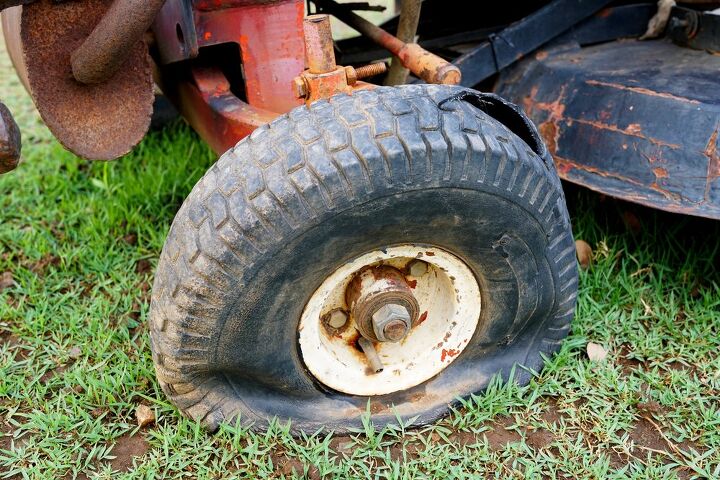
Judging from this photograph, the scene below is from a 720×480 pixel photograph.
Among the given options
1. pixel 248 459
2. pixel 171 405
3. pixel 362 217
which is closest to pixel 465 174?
pixel 362 217

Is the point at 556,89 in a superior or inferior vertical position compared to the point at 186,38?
inferior

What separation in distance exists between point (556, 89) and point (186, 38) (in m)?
1.21

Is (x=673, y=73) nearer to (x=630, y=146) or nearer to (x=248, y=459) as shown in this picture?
(x=630, y=146)

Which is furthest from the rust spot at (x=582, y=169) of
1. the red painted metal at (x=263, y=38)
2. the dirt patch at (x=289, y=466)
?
the dirt patch at (x=289, y=466)

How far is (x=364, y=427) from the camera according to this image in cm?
182

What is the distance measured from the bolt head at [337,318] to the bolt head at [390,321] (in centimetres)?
12

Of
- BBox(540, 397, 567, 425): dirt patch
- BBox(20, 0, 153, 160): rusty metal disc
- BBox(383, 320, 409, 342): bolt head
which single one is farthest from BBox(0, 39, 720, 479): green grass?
BBox(20, 0, 153, 160): rusty metal disc

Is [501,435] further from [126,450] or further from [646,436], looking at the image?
[126,450]

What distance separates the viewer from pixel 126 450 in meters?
1.83

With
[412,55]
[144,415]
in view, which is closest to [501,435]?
[144,415]

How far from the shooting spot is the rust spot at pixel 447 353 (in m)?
1.88

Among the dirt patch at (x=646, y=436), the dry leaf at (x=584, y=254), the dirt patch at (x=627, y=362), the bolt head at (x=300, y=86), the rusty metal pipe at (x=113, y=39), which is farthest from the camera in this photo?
the dry leaf at (x=584, y=254)

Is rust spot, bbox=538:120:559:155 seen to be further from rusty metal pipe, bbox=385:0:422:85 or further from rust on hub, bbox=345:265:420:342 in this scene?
rust on hub, bbox=345:265:420:342

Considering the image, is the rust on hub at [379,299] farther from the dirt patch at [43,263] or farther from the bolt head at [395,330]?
the dirt patch at [43,263]
